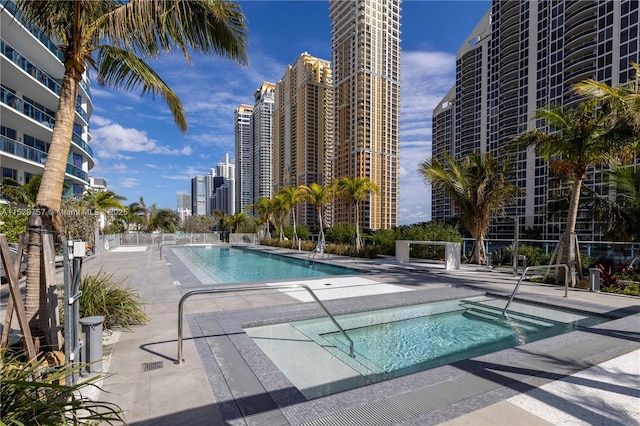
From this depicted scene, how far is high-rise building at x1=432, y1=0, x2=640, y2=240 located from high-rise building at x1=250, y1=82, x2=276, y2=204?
4715cm

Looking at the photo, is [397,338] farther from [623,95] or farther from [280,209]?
[280,209]

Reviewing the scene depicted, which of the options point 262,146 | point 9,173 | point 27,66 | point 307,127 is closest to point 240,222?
point 9,173

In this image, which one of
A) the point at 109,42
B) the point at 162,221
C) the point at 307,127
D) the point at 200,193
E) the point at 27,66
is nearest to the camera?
the point at 109,42

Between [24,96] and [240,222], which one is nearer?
[24,96]

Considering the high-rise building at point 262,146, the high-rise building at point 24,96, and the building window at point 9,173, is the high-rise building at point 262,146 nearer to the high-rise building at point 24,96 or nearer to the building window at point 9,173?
the high-rise building at point 24,96

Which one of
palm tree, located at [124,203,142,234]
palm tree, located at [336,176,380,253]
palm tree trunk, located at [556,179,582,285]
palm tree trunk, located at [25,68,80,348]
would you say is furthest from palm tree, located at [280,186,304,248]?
palm tree, located at [124,203,142,234]

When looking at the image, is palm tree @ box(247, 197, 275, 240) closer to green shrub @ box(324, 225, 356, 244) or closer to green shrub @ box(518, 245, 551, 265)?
green shrub @ box(324, 225, 356, 244)

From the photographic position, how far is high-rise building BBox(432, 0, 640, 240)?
41.4m

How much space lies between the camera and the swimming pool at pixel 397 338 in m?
4.33

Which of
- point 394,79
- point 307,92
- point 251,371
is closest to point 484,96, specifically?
point 394,79

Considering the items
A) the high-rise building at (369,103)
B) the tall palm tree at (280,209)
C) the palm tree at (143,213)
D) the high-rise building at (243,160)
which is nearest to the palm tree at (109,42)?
the tall palm tree at (280,209)

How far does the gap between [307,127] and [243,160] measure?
1107 inches

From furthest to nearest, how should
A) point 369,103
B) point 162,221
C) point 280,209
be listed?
point 369,103
point 162,221
point 280,209

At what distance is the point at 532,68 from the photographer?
5441 cm
